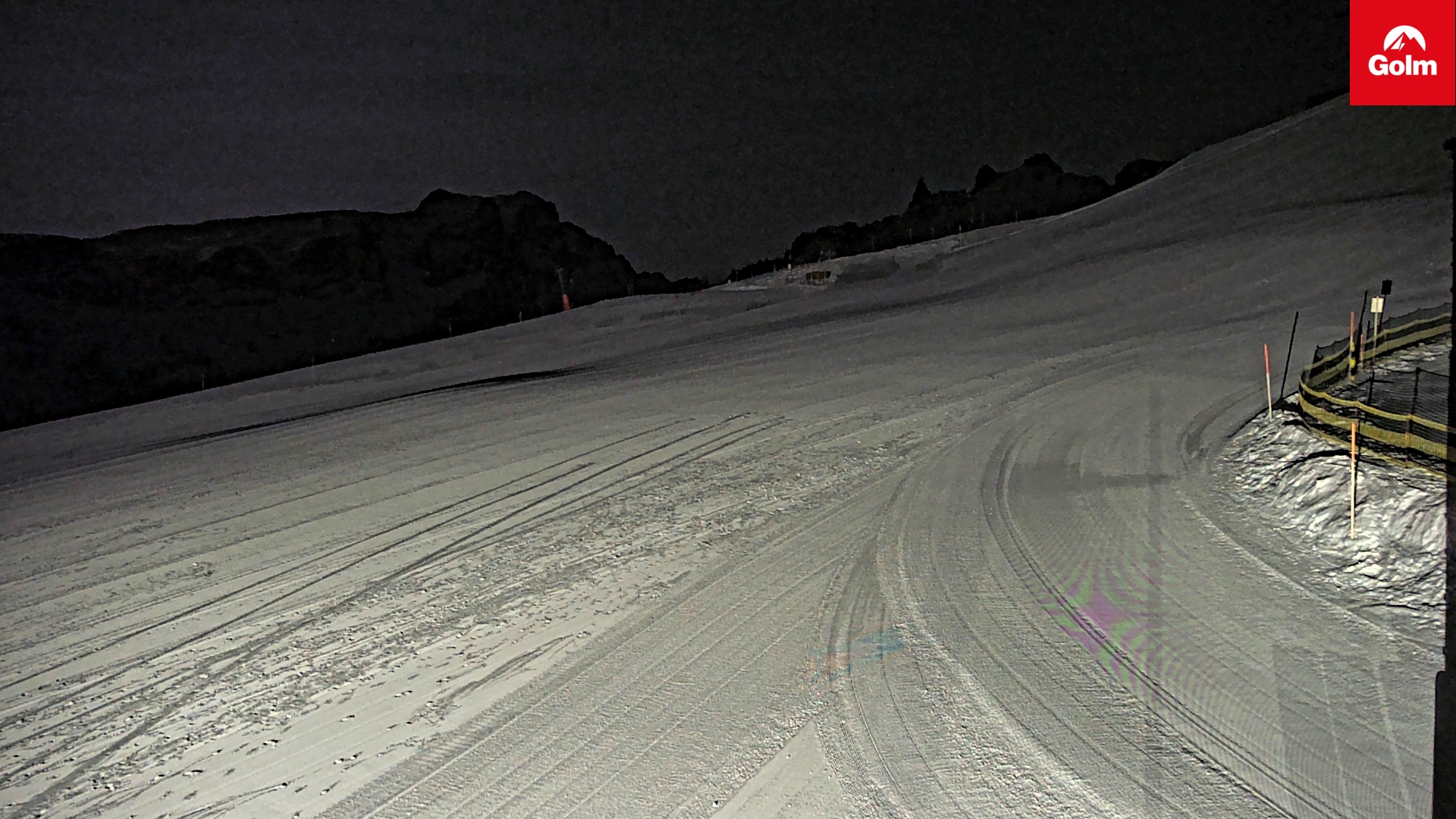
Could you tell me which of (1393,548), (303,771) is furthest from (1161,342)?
(303,771)

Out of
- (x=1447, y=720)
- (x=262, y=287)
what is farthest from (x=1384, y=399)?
(x=262, y=287)

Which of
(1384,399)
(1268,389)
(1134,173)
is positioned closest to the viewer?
(1384,399)

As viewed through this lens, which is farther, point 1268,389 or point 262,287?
point 262,287

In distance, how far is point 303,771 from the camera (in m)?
5.56

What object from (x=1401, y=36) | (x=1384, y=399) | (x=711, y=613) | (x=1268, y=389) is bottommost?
(x=711, y=613)

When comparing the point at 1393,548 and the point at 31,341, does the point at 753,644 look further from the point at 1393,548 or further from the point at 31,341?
the point at 31,341

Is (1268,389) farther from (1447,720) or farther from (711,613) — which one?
(711,613)

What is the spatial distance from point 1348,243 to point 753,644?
26796 millimetres

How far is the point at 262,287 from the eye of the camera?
69938 mm

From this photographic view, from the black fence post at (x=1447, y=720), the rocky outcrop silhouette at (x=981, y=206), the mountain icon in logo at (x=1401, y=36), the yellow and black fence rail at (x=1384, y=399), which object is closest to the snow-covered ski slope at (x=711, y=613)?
the black fence post at (x=1447, y=720)

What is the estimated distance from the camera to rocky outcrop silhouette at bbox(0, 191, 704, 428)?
5756 cm

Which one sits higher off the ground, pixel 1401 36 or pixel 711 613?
pixel 1401 36

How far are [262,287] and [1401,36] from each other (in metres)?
74.7

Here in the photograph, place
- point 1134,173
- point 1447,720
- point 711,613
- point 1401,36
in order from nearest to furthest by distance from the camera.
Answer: point 1447,720 < point 711,613 < point 1401,36 < point 1134,173
